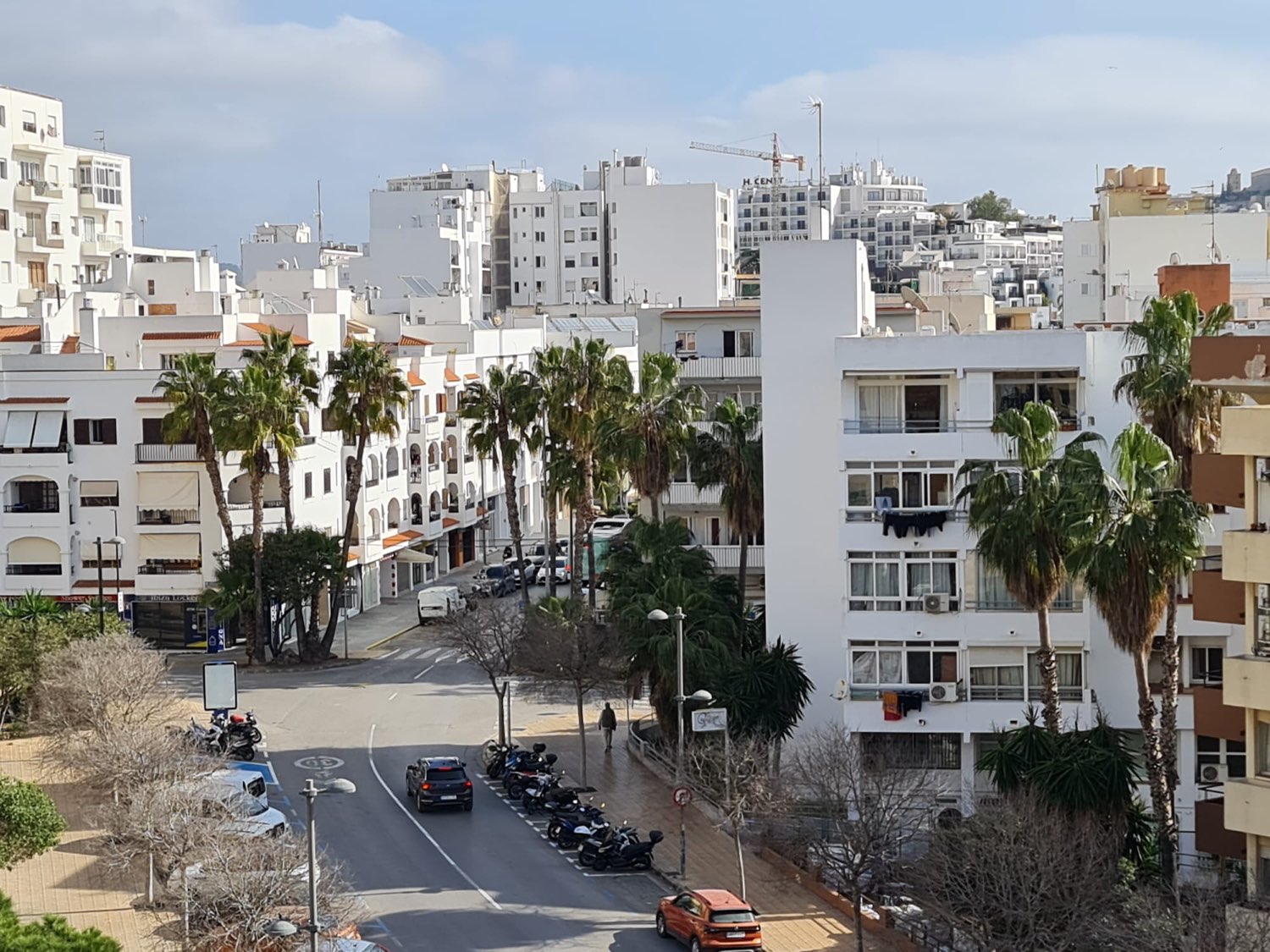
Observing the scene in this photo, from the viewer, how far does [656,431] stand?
6041 centimetres

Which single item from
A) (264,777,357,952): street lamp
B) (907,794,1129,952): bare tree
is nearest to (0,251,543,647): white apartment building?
(264,777,357,952): street lamp

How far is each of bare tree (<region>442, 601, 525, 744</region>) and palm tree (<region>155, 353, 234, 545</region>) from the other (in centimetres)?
1493

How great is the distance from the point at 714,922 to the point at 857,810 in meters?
4.71

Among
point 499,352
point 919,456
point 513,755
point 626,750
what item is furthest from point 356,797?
point 499,352

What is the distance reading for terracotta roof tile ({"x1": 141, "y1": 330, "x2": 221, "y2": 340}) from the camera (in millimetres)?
78125

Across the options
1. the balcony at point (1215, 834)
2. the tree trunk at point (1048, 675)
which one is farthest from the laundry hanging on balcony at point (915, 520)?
the balcony at point (1215, 834)

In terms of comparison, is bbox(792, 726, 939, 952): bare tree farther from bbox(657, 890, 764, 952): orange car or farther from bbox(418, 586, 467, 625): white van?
bbox(418, 586, 467, 625): white van

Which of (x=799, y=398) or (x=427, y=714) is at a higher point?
(x=799, y=398)

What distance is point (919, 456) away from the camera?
162ft

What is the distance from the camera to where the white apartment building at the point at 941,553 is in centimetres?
4872

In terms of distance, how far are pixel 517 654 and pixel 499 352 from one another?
179ft

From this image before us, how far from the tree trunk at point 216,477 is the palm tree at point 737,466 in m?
19.5

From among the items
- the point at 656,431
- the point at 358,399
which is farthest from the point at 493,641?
the point at 358,399

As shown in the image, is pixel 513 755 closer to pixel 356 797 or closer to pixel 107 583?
pixel 356 797
